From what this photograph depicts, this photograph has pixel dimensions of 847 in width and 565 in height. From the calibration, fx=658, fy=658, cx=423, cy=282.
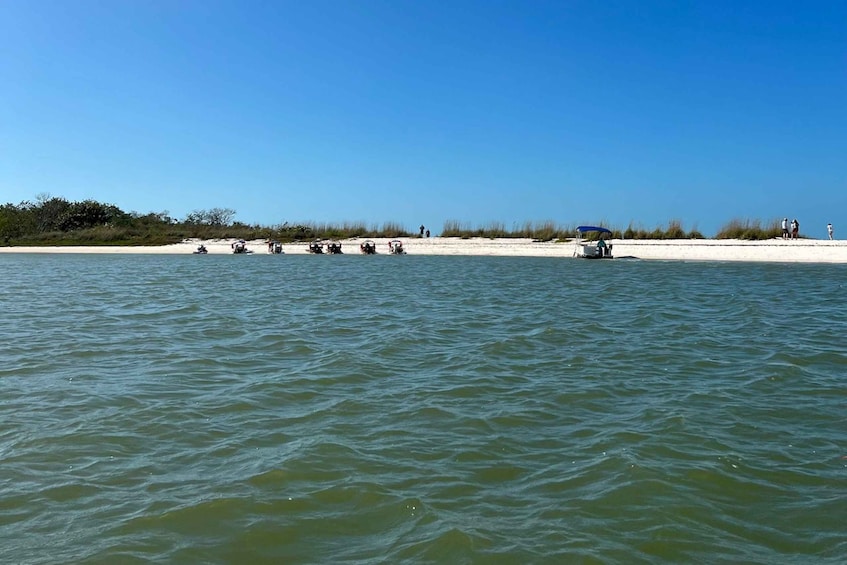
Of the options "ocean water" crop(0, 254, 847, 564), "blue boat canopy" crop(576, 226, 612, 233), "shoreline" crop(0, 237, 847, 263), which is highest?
"blue boat canopy" crop(576, 226, 612, 233)

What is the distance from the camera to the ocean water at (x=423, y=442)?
417cm

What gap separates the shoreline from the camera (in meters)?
36.2

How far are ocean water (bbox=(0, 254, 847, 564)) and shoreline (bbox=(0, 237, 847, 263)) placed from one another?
25759 mm

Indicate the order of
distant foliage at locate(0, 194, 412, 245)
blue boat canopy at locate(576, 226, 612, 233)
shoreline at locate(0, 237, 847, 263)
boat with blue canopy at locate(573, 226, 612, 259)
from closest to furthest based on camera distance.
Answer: shoreline at locate(0, 237, 847, 263)
boat with blue canopy at locate(573, 226, 612, 259)
blue boat canopy at locate(576, 226, 612, 233)
distant foliage at locate(0, 194, 412, 245)

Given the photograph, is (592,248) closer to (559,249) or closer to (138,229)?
(559,249)

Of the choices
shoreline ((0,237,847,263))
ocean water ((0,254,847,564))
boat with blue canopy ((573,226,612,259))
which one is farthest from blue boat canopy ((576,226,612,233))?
ocean water ((0,254,847,564))

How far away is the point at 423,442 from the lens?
5.98m

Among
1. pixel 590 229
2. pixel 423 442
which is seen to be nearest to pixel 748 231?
pixel 590 229

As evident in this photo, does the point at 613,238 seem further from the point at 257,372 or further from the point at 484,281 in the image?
the point at 257,372

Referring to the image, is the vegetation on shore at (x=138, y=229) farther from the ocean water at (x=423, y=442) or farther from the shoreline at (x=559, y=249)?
the ocean water at (x=423, y=442)

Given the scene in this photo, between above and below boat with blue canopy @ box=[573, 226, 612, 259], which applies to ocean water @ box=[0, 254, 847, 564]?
below

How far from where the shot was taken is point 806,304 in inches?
674

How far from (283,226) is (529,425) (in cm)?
6202

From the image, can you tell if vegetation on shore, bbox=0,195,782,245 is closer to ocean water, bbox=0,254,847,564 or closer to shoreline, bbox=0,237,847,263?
shoreline, bbox=0,237,847,263
